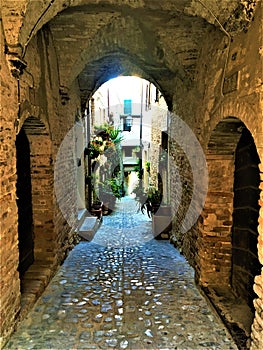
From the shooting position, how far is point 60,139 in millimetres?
5387

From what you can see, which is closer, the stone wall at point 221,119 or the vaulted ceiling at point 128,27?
the stone wall at point 221,119

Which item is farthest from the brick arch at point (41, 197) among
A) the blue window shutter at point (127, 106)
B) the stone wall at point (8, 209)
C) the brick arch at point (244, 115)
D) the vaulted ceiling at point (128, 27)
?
the blue window shutter at point (127, 106)

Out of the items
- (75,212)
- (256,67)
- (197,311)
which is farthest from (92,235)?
(256,67)

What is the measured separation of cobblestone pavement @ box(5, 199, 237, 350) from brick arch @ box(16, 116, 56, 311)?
411 millimetres

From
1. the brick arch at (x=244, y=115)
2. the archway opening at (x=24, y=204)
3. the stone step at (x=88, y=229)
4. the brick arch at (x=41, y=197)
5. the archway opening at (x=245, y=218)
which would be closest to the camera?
the brick arch at (x=244, y=115)

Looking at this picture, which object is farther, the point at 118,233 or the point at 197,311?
the point at 118,233

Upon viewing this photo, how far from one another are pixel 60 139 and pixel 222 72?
10.3ft

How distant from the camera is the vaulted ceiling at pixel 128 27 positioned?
2.94 m

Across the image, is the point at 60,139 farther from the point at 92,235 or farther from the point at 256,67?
the point at 256,67

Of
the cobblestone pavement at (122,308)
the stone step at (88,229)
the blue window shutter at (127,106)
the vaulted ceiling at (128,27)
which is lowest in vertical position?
the cobblestone pavement at (122,308)

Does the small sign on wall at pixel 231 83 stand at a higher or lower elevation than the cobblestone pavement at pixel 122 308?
higher

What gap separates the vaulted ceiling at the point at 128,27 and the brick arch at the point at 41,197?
3.96ft

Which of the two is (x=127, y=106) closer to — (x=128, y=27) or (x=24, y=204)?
(x=128, y=27)

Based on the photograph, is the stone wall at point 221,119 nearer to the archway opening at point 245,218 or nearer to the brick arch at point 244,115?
the brick arch at point 244,115
